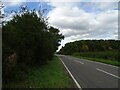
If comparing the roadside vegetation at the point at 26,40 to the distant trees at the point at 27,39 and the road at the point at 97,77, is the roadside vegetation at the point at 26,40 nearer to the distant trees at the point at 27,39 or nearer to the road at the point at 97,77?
the distant trees at the point at 27,39

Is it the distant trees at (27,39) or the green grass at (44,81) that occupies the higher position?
the distant trees at (27,39)

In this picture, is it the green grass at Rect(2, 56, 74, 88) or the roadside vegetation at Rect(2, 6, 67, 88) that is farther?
the roadside vegetation at Rect(2, 6, 67, 88)

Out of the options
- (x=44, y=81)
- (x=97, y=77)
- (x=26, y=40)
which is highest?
(x=26, y=40)

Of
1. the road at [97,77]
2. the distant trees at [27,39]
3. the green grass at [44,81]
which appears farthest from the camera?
the distant trees at [27,39]

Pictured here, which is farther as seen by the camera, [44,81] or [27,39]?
[27,39]

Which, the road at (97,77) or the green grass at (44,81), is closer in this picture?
the green grass at (44,81)

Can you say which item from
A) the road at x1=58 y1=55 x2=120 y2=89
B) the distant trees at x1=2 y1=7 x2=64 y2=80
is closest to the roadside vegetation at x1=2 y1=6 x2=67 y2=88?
the distant trees at x1=2 y1=7 x2=64 y2=80

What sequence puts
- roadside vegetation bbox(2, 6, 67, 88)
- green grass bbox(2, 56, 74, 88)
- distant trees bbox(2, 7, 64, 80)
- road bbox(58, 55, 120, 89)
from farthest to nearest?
distant trees bbox(2, 7, 64, 80) → roadside vegetation bbox(2, 6, 67, 88) → road bbox(58, 55, 120, 89) → green grass bbox(2, 56, 74, 88)

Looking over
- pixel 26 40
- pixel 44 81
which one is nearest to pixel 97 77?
pixel 44 81

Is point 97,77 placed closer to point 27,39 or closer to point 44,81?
point 44,81

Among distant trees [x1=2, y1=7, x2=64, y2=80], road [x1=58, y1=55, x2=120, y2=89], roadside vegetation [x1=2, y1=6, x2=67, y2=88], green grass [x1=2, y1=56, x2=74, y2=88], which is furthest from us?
distant trees [x1=2, y1=7, x2=64, y2=80]

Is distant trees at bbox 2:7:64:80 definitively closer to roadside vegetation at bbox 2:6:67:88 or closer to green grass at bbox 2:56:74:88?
roadside vegetation at bbox 2:6:67:88

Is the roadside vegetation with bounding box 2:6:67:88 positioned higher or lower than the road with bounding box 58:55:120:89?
higher

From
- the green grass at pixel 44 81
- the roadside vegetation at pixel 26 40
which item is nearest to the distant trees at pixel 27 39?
the roadside vegetation at pixel 26 40
